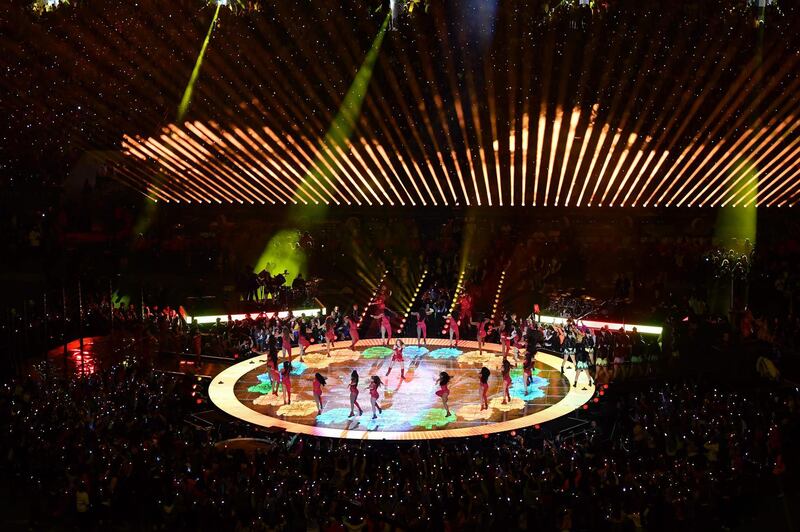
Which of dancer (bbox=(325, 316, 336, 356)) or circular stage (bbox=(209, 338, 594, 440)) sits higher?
dancer (bbox=(325, 316, 336, 356))

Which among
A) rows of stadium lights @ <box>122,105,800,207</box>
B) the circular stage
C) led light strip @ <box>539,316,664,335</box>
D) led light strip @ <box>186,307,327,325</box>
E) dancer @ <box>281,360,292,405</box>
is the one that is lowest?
the circular stage

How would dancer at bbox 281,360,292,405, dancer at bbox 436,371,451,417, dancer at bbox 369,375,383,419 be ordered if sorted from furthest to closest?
dancer at bbox 281,360,292,405, dancer at bbox 369,375,383,419, dancer at bbox 436,371,451,417

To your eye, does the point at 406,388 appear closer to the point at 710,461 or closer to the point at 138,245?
the point at 710,461

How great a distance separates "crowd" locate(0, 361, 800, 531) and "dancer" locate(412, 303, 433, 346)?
8.00 metres

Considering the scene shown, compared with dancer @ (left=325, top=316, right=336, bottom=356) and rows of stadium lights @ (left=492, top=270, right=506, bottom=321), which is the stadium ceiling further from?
dancer @ (left=325, top=316, right=336, bottom=356)

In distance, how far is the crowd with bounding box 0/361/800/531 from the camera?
11594 millimetres

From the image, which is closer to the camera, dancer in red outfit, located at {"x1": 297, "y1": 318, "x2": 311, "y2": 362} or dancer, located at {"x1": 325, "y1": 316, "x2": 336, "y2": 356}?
dancer in red outfit, located at {"x1": 297, "y1": 318, "x2": 311, "y2": 362}

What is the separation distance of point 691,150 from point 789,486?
13480 millimetres

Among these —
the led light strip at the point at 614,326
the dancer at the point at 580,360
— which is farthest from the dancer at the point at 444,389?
the led light strip at the point at 614,326

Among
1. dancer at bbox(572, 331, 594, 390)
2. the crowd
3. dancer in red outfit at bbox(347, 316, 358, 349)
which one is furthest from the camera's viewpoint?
dancer in red outfit at bbox(347, 316, 358, 349)

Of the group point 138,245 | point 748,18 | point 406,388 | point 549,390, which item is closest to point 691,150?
point 748,18

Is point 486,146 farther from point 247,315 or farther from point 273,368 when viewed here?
point 273,368

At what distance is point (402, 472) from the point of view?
1286cm

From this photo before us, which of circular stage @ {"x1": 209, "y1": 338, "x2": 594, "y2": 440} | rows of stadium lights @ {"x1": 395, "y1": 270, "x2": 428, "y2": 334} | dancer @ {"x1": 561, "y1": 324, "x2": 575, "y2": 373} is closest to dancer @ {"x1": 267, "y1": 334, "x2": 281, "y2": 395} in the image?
circular stage @ {"x1": 209, "y1": 338, "x2": 594, "y2": 440}
